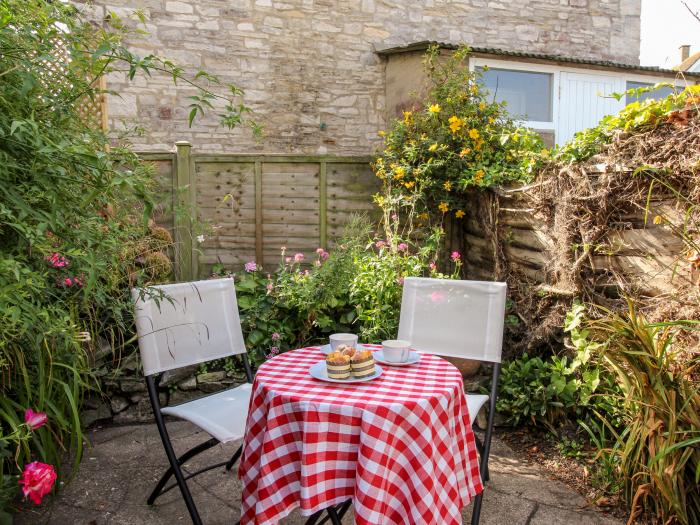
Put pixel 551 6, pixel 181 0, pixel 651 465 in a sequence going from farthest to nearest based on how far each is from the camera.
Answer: pixel 551 6, pixel 181 0, pixel 651 465

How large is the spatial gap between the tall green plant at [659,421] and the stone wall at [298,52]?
6045 mm

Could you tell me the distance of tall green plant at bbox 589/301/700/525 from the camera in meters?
2.20

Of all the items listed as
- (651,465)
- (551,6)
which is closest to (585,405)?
(651,465)

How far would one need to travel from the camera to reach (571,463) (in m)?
2.93

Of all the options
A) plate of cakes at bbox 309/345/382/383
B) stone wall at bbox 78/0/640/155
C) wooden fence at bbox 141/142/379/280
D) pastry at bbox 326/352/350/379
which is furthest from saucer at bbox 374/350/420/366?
stone wall at bbox 78/0/640/155

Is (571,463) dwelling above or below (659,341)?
below

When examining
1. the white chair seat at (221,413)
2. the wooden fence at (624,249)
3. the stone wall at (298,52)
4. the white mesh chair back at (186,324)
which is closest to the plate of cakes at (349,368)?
the white chair seat at (221,413)

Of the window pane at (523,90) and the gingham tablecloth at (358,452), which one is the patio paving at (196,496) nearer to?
the gingham tablecloth at (358,452)

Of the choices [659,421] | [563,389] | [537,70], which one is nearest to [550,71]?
[537,70]

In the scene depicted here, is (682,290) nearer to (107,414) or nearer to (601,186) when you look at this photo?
(601,186)

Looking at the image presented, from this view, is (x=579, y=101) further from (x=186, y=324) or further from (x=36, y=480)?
(x=36, y=480)

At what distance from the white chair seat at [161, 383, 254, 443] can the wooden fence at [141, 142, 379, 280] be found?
2.46 metres

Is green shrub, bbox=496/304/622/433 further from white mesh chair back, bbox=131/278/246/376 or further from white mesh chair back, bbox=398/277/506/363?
white mesh chair back, bbox=131/278/246/376

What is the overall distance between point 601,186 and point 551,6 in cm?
709
